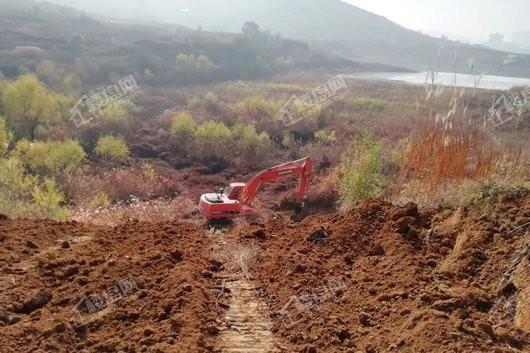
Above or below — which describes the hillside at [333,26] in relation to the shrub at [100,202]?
above

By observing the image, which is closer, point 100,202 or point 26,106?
point 100,202

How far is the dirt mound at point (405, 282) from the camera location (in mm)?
3848

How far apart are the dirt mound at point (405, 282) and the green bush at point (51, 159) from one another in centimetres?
1077

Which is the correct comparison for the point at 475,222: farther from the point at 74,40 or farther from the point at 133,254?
the point at 74,40

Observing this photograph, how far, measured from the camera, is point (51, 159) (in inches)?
610

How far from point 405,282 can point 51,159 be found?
13.5m

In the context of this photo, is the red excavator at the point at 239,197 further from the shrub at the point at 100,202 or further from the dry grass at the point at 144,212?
the shrub at the point at 100,202

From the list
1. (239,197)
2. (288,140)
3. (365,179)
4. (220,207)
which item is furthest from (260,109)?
(365,179)

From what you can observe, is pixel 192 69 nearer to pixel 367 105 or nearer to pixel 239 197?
pixel 367 105

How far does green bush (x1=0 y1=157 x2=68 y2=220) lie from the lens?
10185 millimetres

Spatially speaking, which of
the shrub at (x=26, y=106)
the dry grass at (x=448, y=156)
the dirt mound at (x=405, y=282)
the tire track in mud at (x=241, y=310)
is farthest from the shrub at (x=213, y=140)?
the dirt mound at (x=405, y=282)

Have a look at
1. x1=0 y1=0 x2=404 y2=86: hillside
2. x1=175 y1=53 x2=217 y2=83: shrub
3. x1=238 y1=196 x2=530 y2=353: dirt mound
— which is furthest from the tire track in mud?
x1=175 y1=53 x2=217 y2=83: shrub

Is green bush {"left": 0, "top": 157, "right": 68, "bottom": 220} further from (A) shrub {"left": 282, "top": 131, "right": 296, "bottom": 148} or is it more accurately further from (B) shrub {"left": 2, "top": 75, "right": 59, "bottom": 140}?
→ (A) shrub {"left": 282, "top": 131, "right": 296, "bottom": 148}

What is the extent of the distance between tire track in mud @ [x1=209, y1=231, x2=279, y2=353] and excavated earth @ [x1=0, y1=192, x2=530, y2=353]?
18 millimetres
